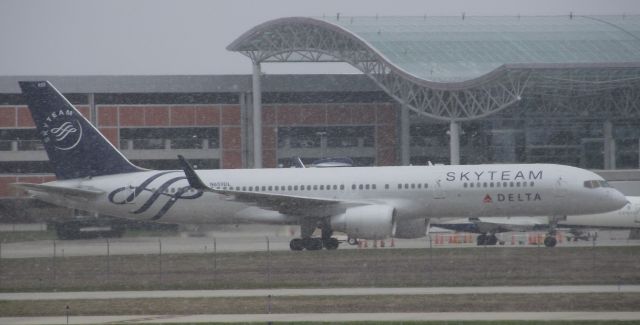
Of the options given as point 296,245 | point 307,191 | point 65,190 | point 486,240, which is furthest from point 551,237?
point 65,190

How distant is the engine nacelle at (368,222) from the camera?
44.8 m

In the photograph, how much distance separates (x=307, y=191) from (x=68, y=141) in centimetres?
1097

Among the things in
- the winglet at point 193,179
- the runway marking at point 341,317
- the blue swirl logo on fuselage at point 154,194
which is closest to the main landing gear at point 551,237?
the winglet at point 193,179

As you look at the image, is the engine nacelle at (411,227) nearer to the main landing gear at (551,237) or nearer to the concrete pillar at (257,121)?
the main landing gear at (551,237)

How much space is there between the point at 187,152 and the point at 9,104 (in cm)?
1512

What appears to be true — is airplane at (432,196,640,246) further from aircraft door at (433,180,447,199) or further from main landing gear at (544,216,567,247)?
aircraft door at (433,180,447,199)

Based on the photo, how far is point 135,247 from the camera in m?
51.6

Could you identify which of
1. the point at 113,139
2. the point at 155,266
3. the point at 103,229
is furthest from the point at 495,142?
the point at 155,266

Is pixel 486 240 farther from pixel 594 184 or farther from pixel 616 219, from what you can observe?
pixel 616 219

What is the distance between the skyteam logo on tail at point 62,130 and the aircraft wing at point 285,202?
703 centimetres

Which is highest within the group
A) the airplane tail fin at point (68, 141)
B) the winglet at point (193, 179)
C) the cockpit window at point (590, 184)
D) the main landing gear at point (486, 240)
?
the airplane tail fin at point (68, 141)

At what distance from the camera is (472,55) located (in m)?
92.2

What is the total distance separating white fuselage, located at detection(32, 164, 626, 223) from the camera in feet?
152

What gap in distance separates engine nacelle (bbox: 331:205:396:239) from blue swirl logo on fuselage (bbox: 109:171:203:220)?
6.82 m
